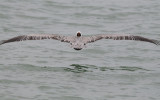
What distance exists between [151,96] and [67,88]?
234 centimetres

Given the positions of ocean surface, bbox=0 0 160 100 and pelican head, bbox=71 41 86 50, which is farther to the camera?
pelican head, bbox=71 41 86 50

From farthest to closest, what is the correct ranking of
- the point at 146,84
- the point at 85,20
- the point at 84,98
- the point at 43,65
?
the point at 85,20 → the point at 43,65 → the point at 146,84 → the point at 84,98

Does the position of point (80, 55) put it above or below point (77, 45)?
below

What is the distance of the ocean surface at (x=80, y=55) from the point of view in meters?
19.2

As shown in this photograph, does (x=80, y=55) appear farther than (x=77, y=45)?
Yes

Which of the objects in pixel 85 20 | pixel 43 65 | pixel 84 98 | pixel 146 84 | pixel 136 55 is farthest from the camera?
pixel 85 20

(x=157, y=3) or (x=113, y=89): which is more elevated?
(x=157, y=3)

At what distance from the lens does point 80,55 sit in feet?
77.0

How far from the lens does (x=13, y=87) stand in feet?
63.6

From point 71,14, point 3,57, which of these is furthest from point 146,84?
point 71,14

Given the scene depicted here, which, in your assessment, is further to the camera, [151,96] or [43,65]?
[43,65]

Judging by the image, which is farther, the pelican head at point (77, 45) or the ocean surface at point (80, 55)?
the pelican head at point (77, 45)

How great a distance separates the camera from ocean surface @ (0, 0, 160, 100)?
19234mm

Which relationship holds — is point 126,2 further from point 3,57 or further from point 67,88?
point 67,88
